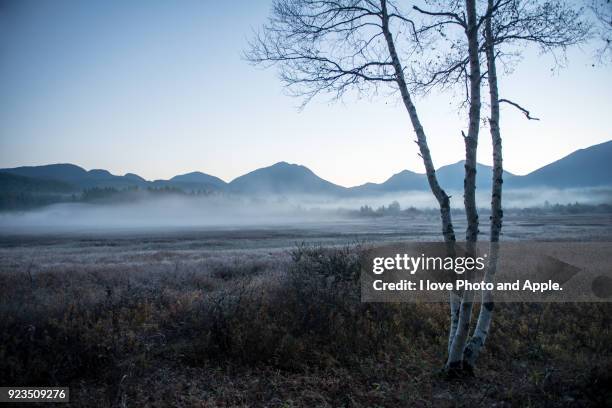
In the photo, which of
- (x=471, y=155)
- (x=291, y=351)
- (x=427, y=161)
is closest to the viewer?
(x=471, y=155)

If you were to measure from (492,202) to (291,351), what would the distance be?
524 cm

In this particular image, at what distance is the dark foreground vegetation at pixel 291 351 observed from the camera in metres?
6.51

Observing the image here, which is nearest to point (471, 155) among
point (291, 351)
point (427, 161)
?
point (427, 161)

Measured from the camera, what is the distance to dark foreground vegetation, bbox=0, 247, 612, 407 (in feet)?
21.4

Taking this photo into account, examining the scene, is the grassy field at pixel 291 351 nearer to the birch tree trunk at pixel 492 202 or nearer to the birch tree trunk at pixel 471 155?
the birch tree trunk at pixel 492 202

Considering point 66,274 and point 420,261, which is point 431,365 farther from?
point 66,274

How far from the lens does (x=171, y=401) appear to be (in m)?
6.31

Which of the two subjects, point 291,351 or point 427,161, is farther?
point 291,351

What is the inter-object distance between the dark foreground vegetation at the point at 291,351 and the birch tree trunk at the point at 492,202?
2.77 ft

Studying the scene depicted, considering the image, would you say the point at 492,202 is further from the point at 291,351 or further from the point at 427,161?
the point at 291,351

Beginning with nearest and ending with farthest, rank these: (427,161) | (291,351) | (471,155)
→ (471,155)
(427,161)
(291,351)

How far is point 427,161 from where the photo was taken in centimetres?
696

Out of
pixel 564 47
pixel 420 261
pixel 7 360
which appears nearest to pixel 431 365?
pixel 564 47

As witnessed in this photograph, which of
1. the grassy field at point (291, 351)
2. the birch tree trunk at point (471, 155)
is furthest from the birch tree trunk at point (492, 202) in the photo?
the grassy field at point (291, 351)
